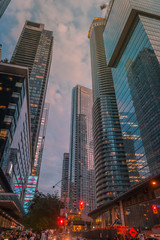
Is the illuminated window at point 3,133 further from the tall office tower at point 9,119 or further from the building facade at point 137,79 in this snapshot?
the building facade at point 137,79

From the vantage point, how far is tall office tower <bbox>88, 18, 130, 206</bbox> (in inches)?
3996

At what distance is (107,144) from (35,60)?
95.1m

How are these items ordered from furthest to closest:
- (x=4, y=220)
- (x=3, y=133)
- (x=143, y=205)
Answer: (x=4, y=220), (x=3, y=133), (x=143, y=205)

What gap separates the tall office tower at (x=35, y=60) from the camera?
412 feet

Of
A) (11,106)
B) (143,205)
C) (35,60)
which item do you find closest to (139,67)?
(11,106)

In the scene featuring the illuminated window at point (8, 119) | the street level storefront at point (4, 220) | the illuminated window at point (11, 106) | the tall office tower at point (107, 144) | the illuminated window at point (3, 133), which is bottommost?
the street level storefront at point (4, 220)

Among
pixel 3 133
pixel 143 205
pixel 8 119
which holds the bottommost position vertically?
pixel 143 205

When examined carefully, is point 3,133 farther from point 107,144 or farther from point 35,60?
point 35,60

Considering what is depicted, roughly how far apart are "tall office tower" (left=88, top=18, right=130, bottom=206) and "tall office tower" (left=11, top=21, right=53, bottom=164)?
45566mm

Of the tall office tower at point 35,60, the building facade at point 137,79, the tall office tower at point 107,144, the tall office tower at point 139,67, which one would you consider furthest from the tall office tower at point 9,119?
the tall office tower at point 35,60

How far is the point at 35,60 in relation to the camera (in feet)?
477

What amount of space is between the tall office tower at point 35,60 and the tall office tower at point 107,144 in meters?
45.6

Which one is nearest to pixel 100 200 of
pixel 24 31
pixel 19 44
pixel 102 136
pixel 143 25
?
pixel 102 136

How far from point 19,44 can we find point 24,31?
2284 centimetres
